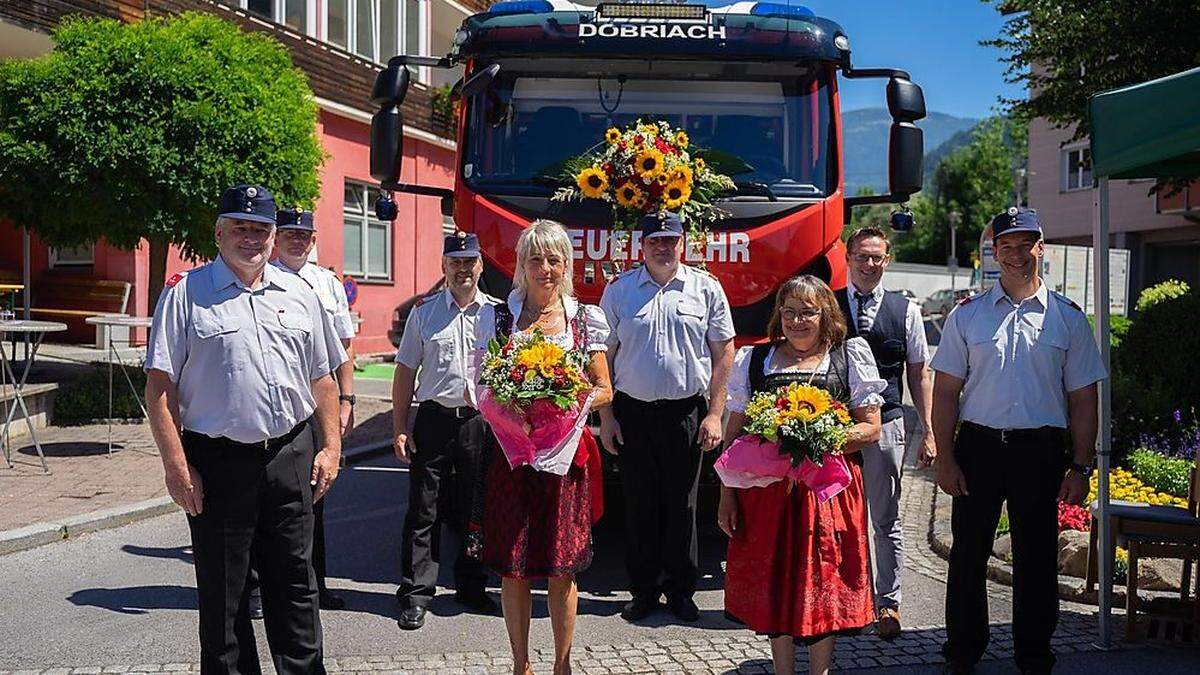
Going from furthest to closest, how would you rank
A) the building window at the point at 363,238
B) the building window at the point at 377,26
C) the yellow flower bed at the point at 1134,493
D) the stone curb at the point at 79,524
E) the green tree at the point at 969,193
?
the green tree at the point at 969,193 < the building window at the point at 377,26 < the building window at the point at 363,238 < the yellow flower bed at the point at 1134,493 < the stone curb at the point at 79,524

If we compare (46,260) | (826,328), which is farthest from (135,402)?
(826,328)

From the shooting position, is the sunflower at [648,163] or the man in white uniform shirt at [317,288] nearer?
the man in white uniform shirt at [317,288]

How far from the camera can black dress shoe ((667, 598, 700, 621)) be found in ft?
18.4

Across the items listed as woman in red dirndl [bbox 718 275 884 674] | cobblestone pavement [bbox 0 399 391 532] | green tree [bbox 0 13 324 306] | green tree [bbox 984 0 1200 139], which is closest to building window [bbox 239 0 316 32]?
green tree [bbox 0 13 324 306]

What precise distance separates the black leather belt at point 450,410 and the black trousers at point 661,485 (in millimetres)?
775

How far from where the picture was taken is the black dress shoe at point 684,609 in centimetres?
562

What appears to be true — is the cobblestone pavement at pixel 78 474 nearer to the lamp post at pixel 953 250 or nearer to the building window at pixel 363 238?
the building window at pixel 363 238

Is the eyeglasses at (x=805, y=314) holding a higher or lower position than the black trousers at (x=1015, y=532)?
higher

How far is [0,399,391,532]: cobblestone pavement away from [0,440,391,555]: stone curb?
14cm

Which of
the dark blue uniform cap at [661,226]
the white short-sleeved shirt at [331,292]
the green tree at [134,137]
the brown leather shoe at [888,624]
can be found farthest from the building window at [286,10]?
the brown leather shoe at [888,624]

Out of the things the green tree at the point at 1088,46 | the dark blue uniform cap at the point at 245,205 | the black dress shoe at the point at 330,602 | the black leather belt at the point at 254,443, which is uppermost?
the green tree at the point at 1088,46

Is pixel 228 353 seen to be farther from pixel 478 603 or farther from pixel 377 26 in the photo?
pixel 377 26

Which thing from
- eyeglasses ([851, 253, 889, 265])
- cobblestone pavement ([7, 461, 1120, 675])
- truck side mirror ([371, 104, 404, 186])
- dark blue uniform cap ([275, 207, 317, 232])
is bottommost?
cobblestone pavement ([7, 461, 1120, 675])

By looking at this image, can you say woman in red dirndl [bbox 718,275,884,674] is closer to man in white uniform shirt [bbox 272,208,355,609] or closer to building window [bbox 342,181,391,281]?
man in white uniform shirt [bbox 272,208,355,609]
